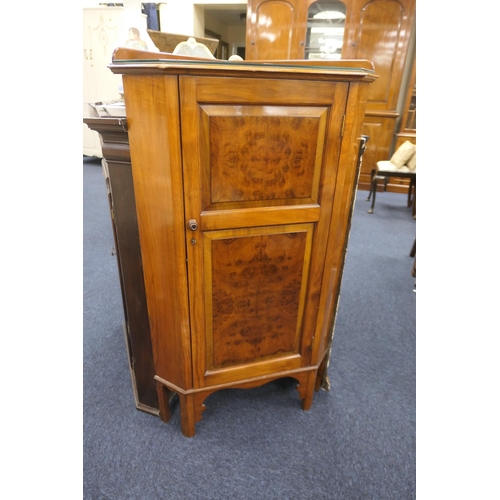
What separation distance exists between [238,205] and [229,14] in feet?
17.9

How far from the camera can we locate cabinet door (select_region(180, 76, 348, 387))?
2.74ft

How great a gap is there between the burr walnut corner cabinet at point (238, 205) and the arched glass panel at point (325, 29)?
143 inches

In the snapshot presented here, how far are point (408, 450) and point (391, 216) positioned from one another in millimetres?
2789

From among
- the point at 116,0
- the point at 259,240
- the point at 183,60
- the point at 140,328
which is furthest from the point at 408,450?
the point at 116,0

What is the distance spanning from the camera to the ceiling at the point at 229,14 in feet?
14.3

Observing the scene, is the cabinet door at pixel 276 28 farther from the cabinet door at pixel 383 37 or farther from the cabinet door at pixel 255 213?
the cabinet door at pixel 255 213

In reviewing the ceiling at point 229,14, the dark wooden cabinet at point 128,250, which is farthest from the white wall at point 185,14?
the dark wooden cabinet at point 128,250

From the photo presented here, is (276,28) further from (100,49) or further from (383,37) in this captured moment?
(100,49)

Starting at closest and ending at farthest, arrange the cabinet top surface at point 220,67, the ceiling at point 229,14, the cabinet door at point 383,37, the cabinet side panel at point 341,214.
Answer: the cabinet top surface at point 220,67, the cabinet side panel at point 341,214, the cabinet door at point 383,37, the ceiling at point 229,14

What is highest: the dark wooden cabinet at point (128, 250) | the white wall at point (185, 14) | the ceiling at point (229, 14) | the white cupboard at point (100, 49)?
the ceiling at point (229, 14)

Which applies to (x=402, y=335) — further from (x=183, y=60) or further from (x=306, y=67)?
(x=183, y=60)

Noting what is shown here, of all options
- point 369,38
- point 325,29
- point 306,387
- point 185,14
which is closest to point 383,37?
point 369,38
